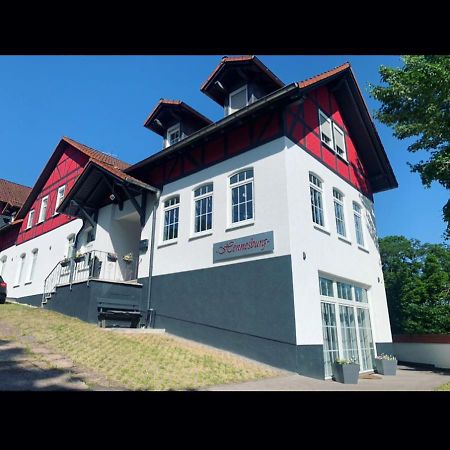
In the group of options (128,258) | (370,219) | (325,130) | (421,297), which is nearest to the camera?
(325,130)

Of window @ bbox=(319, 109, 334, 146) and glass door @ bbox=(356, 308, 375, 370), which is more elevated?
window @ bbox=(319, 109, 334, 146)

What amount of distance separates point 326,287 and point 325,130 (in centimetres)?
571

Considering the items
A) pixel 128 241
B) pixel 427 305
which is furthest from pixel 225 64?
pixel 427 305

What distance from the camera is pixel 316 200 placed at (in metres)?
11.2

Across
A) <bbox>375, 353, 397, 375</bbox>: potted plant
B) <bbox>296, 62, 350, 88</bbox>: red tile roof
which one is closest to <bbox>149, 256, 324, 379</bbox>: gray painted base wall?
<bbox>375, 353, 397, 375</bbox>: potted plant

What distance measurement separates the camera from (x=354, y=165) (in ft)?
47.7

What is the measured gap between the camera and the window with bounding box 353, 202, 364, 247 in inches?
525

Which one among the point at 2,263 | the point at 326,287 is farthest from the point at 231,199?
the point at 2,263

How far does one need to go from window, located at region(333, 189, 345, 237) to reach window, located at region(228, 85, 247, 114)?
449 centimetres

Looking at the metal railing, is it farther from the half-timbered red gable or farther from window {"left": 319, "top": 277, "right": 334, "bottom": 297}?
the half-timbered red gable

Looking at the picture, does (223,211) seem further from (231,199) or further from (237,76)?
(237,76)

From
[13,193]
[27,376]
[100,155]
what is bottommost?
[27,376]

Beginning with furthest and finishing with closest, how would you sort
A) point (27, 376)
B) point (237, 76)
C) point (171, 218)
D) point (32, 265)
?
point (32, 265) → point (171, 218) → point (237, 76) → point (27, 376)
